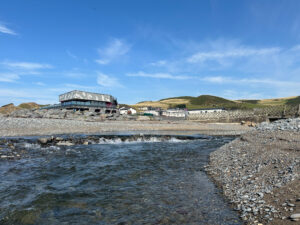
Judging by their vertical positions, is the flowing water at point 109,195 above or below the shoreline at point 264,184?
below

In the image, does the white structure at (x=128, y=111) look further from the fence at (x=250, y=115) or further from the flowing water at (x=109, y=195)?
the flowing water at (x=109, y=195)

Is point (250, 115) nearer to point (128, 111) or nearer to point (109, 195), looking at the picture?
point (128, 111)

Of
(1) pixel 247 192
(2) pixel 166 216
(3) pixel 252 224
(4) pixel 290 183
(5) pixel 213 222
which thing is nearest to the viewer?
(3) pixel 252 224

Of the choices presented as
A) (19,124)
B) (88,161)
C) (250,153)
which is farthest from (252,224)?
(19,124)

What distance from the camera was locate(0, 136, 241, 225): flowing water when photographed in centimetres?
622

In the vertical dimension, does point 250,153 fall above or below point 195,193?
above

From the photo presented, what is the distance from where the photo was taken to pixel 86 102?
82.7m

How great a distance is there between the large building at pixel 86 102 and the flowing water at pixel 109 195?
70316mm

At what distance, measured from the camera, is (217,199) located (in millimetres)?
7496

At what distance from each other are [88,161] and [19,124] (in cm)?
3232

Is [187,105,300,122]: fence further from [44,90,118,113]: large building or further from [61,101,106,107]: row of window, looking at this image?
[61,101,106,107]: row of window

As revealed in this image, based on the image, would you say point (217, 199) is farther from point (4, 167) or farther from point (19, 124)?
point (19, 124)

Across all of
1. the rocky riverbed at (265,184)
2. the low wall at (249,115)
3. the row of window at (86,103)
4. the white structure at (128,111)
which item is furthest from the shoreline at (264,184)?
the white structure at (128,111)

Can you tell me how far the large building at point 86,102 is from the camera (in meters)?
79.2
